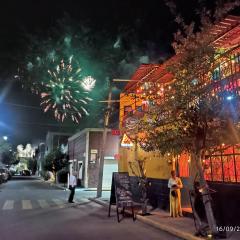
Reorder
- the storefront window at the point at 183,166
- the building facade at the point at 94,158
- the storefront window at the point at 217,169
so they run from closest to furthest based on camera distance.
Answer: the storefront window at the point at 217,169
the storefront window at the point at 183,166
the building facade at the point at 94,158

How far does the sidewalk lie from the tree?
0.80 m

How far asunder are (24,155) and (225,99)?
144 m

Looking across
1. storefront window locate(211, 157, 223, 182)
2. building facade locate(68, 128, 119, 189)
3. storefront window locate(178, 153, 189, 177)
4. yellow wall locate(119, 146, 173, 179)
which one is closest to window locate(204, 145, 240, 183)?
storefront window locate(211, 157, 223, 182)

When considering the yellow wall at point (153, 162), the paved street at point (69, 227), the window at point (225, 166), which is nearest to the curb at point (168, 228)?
the paved street at point (69, 227)

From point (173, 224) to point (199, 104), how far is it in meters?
4.46

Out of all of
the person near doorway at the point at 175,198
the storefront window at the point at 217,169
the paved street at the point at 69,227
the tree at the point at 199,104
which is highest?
the tree at the point at 199,104

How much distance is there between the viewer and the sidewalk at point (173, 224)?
31.7 ft

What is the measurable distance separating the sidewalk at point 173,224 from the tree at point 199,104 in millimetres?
801

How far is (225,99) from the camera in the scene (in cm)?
938

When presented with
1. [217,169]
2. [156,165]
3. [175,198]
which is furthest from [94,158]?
[217,169]

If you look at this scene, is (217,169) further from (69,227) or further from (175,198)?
(69,227)

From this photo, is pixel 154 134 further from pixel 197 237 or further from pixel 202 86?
pixel 197 237

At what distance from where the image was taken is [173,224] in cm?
1147

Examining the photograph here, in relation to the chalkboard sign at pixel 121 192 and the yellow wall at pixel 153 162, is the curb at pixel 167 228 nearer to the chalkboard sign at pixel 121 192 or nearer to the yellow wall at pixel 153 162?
the chalkboard sign at pixel 121 192
